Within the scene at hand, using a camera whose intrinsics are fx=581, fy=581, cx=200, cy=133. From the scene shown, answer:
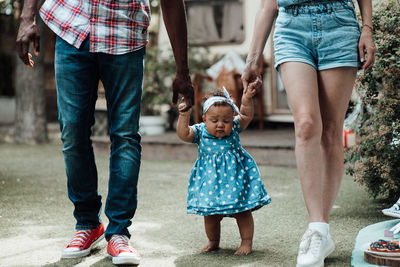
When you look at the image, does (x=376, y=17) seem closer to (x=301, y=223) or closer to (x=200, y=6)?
(x=301, y=223)

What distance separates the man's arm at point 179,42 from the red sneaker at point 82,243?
749mm

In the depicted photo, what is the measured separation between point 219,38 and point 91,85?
617cm

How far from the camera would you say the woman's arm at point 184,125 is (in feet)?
8.90

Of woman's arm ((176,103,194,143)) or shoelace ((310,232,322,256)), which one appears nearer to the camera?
shoelace ((310,232,322,256))

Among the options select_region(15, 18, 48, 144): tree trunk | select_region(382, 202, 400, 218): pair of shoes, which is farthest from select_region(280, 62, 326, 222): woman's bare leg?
select_region(15, 18, 48, 144): tree trunk

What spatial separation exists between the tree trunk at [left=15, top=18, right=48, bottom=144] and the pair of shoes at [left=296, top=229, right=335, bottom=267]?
6.78 metres

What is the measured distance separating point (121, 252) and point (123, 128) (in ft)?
1.80

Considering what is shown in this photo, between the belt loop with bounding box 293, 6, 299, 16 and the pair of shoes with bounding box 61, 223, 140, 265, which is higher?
the belt loop with bounding box 293, 6, 299, 16

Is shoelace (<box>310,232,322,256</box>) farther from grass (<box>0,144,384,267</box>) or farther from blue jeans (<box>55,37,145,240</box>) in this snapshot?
blue jeans (<box>55,37,145,240</box>)

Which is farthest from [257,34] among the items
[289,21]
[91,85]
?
[91,85]

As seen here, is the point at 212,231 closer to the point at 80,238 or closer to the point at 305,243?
the point at 305,243

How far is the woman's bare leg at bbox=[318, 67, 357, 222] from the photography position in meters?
2.58

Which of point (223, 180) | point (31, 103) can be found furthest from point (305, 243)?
point (31, 103)

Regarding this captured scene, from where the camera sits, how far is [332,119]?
8.68 ft
